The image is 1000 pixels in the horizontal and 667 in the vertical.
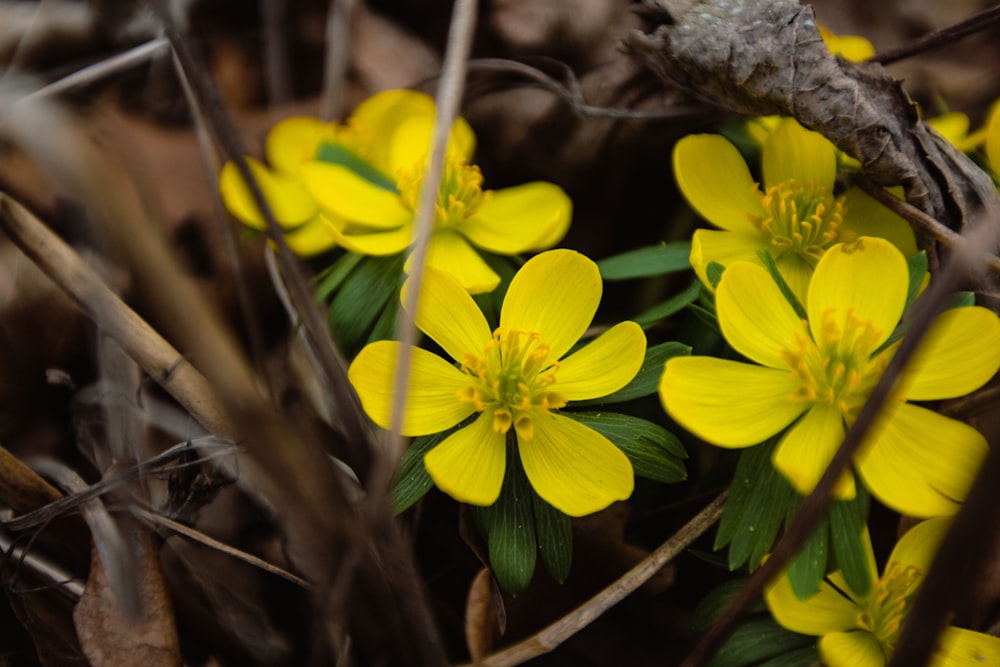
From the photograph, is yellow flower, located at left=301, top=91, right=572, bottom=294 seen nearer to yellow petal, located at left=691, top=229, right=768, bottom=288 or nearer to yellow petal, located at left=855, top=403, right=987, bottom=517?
yellow petal, located at left=691, top=229, right=768, bottom=288

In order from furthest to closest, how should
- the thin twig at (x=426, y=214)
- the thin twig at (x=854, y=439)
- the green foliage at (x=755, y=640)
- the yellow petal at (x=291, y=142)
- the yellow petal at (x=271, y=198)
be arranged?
1. the yellow petal at (x=291, y=142)
2. the yellow petal at (x=271, y=198)
3. the green foliage at (x=755, y=640)
4. the thin twig at (x=426, y=214)
5. the thin twig at (x=854, y=439)

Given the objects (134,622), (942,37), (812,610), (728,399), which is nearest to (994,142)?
(942,37)

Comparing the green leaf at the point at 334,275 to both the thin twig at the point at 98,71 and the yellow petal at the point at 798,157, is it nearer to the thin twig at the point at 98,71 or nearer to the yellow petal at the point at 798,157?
the thin twig at the point at 98,71

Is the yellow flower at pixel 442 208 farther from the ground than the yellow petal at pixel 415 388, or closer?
farther from the ground

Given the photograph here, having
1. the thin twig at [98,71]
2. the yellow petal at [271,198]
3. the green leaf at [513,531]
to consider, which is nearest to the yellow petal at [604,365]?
the green leaf at [513,531]

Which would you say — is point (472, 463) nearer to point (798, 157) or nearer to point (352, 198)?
point (352, 198)

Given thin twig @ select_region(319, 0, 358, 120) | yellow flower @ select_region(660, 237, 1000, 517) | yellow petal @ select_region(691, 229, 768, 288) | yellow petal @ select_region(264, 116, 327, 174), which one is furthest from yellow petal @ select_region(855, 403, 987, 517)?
thin twig @ select_region(319, 0, 358, 120)
